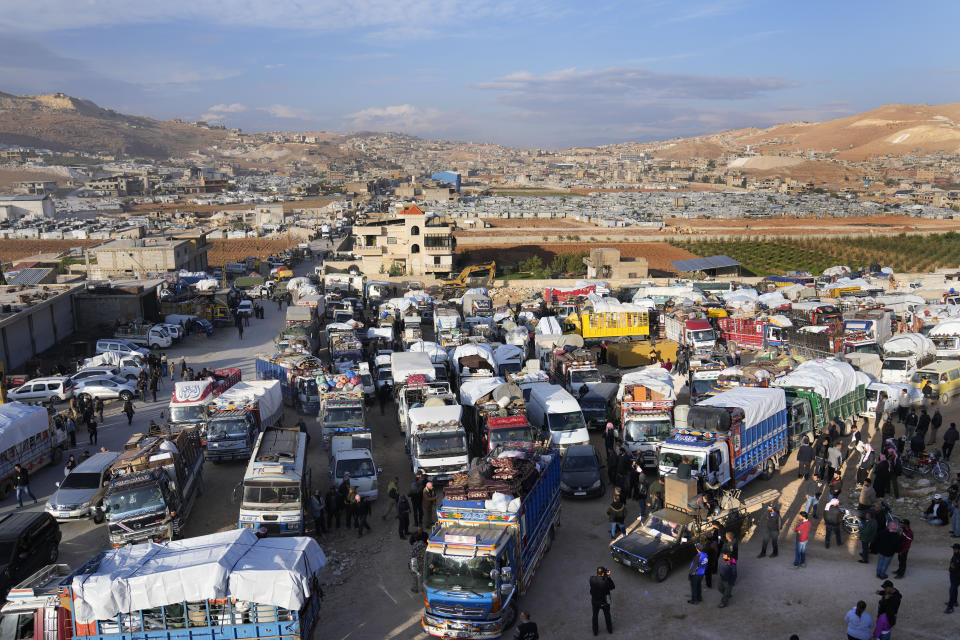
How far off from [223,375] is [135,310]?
46.0 ft

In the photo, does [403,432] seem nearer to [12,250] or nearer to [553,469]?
[553,469]

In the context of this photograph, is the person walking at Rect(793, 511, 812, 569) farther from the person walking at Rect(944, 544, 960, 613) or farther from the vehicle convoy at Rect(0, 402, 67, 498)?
the vehicle convoy at Rect(0, 402, 67, 498)

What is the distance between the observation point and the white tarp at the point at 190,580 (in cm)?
907

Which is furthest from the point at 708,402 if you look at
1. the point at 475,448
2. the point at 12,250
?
the point at 12,250

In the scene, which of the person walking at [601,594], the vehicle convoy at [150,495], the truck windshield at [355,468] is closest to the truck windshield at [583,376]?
the truck windshield at [355,468]

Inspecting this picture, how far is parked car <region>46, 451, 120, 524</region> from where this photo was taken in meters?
15.0

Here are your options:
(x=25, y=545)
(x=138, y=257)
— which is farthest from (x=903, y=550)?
(x=138, y=257)

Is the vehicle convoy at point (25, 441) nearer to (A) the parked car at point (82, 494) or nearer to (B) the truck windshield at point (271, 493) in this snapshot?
(A) the parked car at point (82, 494)

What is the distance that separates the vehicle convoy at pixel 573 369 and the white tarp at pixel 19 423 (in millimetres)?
14292

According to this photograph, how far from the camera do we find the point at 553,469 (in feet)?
43.5

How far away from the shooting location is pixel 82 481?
15.5 m

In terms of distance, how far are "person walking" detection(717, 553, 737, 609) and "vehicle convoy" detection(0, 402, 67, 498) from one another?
15254mm

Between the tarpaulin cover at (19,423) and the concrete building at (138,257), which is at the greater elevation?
the concrete building at (138,257)

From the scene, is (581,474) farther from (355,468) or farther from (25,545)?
(25,545)
